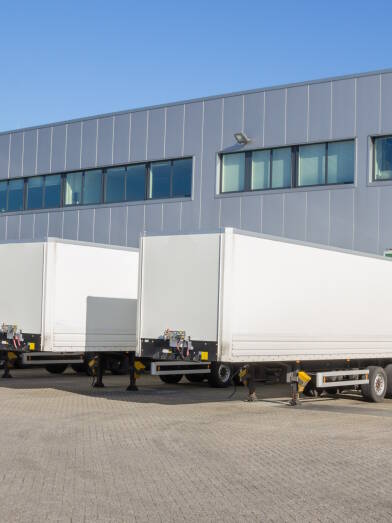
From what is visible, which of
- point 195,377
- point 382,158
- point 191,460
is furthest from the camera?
point 382,158

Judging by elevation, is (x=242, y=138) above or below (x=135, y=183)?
above

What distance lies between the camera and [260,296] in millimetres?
16016

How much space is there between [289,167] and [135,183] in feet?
22.0

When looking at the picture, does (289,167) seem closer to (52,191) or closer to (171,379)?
(171,379)

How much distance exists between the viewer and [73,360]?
2300 centimetres

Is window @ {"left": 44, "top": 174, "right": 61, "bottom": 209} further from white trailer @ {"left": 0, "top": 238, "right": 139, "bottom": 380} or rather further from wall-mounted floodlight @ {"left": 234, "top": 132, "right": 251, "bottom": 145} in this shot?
white trailer @ {"left": 0, "top": 238, "right": 139, "bottom": 380}

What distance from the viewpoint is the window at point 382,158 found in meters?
25.1

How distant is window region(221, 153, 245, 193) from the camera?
28156 millimetres

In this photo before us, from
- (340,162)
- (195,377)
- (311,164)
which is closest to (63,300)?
(195,377)

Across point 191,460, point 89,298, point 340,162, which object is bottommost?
point 191,460

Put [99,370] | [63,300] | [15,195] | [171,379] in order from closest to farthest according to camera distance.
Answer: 1. [63,300]
2. [99,370]
3. [171,379]
4. [15,195]

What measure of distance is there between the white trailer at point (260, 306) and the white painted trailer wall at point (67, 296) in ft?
6.96

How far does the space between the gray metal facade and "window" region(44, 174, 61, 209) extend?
0.35 meters

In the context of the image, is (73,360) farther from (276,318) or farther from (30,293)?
(276,318)
